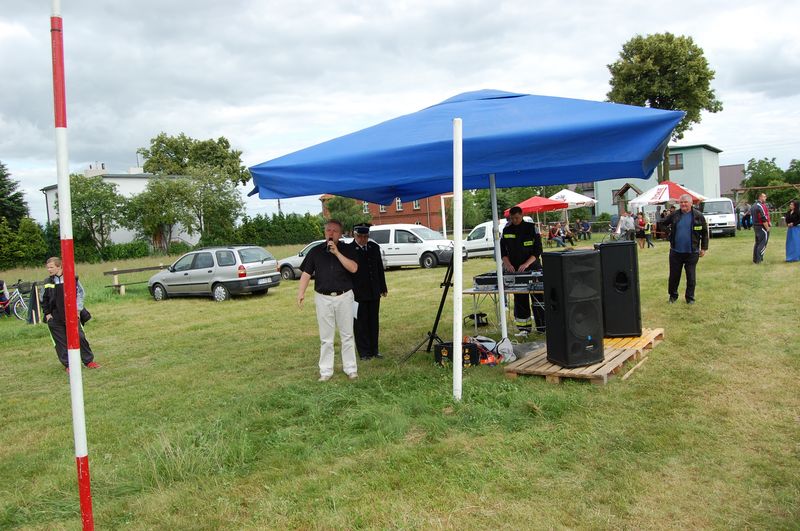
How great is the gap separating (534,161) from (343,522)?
336 cm

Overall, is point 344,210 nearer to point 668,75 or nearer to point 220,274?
point 668,75

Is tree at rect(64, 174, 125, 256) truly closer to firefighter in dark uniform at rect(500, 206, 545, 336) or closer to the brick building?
the brick building

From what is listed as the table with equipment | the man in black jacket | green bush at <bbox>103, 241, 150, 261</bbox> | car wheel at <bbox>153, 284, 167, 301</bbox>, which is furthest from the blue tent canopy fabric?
green bush at <bbox>103, 241, 150, 261</bbox>

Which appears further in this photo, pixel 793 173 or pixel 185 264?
pixel 793 173

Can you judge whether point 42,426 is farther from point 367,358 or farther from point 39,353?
point 39,353

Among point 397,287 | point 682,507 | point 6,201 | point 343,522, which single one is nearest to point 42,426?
point 343,522

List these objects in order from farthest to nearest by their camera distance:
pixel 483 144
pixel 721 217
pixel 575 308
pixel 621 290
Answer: pixel 721 217, pixel 621 290, pixel 575 308, pixel 483 144

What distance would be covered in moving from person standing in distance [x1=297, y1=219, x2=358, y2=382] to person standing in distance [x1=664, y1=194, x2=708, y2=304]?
575 centimetres

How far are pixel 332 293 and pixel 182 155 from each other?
5692cm

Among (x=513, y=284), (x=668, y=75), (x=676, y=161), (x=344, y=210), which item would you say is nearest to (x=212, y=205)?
(x=344, y=210)

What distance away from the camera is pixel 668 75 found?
3553 centimetres

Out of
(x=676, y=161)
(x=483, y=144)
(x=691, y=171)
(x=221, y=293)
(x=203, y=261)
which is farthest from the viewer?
(x=676, y=161)

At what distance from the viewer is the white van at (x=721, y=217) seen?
27.0m

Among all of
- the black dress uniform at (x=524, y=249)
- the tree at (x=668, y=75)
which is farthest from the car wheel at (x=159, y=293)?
the tree at (x=668, y=75)
